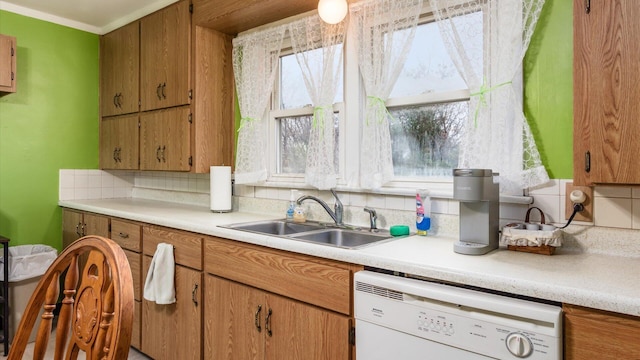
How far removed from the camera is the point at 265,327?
71.9 inches

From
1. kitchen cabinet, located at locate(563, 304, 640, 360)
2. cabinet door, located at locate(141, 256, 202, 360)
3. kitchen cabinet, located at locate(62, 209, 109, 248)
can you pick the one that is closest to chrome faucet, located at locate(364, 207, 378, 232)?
cabinet door, located at locate(141, 256, 202, 360)

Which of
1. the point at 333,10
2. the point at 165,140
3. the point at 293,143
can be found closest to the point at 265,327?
the point at 293,143

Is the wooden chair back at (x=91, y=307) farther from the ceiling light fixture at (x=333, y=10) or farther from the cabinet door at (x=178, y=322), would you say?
the ceiling light fixture at (x=333, y=10)

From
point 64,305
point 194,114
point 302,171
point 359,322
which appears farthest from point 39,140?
point 359,322

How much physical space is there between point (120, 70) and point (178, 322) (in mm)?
2199

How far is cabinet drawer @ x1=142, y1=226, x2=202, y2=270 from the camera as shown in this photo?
2.17 metres

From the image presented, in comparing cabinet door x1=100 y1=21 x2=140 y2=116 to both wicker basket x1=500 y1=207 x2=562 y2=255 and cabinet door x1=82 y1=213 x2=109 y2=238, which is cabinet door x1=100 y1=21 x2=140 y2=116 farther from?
wicker basket x1=500 y1=207 x2=562 y2=255

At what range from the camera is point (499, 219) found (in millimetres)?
1704

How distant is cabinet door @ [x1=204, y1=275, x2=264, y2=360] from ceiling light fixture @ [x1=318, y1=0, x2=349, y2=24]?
1369 mm

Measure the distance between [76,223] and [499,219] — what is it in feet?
9.92

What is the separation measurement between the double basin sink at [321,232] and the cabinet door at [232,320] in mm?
295

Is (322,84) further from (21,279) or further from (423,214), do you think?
(21,279)

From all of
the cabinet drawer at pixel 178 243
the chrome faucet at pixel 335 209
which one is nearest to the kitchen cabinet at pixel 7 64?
the cabinet drawer at pixel 178 243

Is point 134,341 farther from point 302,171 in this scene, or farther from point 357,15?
point 357,15
